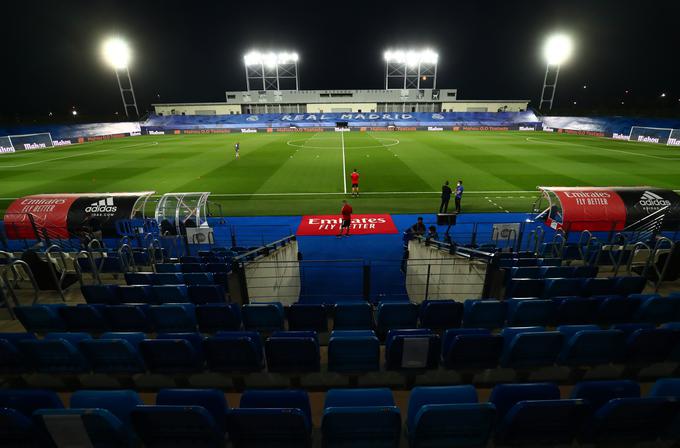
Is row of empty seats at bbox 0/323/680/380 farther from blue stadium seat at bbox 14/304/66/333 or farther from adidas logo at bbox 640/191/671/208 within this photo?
adidas logo at bbox 640/191/671/208

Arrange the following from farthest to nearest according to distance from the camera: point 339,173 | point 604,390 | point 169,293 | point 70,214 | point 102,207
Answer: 1. point 339,173
2. point 102,207
3. point 70,214
4. point 169,293
5. point 604,390

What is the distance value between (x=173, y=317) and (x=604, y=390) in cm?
668

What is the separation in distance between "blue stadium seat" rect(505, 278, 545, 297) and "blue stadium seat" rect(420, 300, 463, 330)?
2006 mm

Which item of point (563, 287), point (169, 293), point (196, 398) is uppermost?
point (196, 398)

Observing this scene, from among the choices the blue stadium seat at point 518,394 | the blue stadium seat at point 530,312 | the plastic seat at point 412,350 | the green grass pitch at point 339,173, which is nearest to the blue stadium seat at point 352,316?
the plastic seat at point 412,350

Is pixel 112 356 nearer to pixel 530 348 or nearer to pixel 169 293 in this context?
pixel 169 293

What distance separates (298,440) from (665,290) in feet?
34.6

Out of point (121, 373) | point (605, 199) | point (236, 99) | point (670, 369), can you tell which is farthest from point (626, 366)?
point (236, 99)

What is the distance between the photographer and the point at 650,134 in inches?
1838

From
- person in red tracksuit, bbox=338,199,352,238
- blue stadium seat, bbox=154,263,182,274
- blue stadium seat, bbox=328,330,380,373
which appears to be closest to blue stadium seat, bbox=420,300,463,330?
blue stadium seat, bbox=328,330,380,373

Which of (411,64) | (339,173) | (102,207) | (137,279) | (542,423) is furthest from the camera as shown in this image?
(411,64)

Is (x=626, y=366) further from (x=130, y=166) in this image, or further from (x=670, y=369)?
(x=130, y=166)

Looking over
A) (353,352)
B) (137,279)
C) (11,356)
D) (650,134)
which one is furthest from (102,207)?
(650,134)

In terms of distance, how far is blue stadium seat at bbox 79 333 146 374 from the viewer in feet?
15.6
